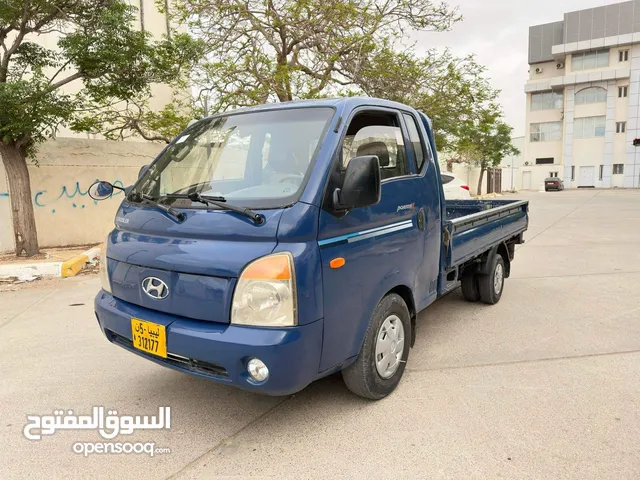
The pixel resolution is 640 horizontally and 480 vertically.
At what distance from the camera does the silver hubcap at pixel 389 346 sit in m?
3.15

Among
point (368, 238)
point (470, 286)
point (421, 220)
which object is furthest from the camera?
point (470, 286)

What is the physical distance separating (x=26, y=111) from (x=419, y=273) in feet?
22.6

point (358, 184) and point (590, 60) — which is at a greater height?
point (590, 60)

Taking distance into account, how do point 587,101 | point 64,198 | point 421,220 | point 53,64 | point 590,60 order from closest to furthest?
point 421,220 < point 53,64 < point 64,198 < point 587,101 < point 590,60

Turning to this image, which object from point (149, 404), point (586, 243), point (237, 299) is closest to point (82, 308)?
point (149, 404)

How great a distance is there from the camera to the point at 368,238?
2.96m

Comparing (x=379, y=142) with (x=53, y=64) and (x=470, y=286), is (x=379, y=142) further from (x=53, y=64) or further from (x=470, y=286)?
(x=53, y=64)

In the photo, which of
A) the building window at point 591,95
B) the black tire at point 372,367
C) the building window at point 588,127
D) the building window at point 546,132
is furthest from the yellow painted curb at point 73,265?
the building window at point 546,132

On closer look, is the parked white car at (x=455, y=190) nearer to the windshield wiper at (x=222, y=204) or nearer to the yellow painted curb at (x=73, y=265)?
the yellow painted curb at (x=73, y=265)

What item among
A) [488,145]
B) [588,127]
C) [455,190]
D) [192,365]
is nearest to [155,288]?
[192,365]

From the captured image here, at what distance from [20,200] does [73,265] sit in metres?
1.86

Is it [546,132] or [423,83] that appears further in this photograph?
[546,132]

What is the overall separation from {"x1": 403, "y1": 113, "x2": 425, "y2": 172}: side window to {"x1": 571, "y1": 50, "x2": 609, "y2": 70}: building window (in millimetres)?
51019

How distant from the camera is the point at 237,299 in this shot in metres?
2.51
